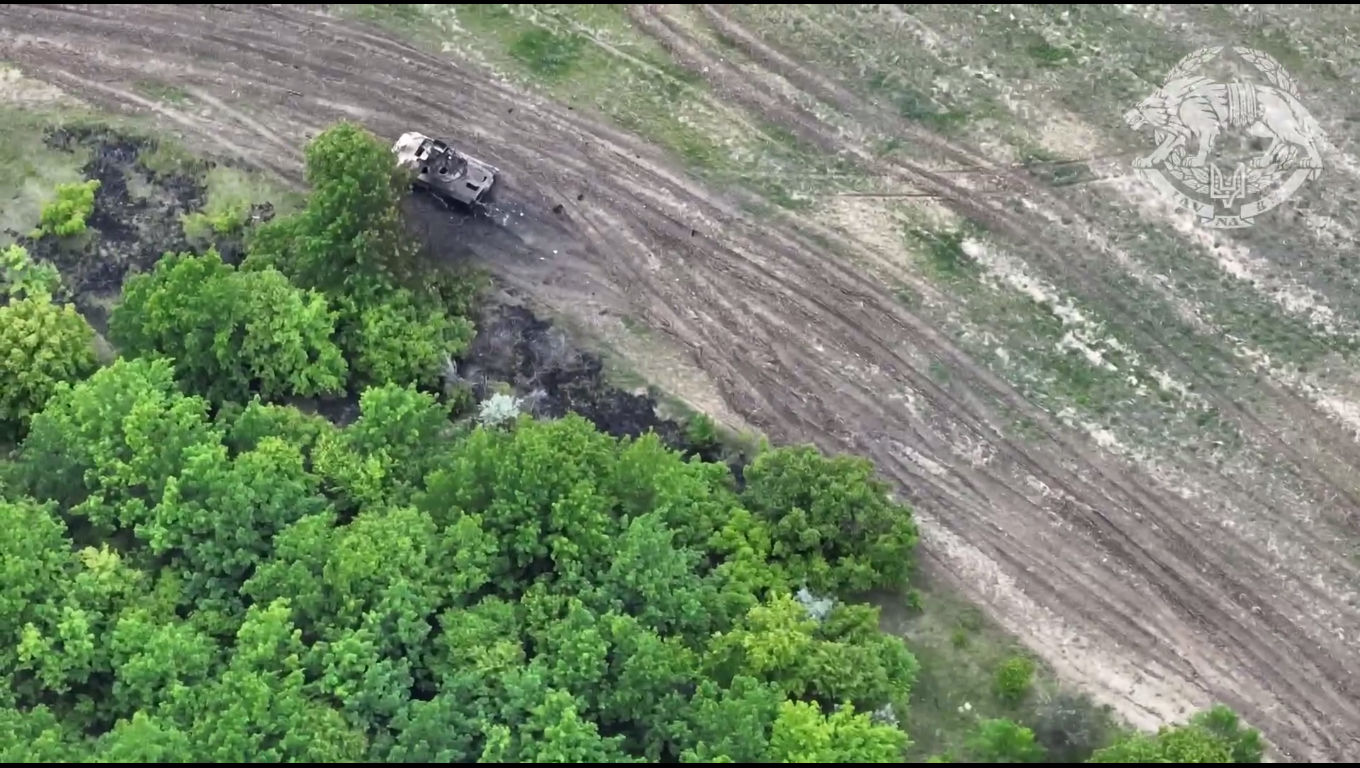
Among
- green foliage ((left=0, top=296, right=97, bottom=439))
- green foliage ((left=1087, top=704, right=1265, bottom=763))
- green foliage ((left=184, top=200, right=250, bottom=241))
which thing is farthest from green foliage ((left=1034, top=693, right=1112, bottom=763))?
green foliage ((left=184, top=200, right=250, bottom=241))

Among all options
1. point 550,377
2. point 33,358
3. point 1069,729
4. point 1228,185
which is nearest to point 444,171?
point 550,377

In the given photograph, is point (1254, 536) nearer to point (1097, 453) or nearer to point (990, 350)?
point (1097, 453)

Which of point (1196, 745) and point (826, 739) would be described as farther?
point (826, 739)

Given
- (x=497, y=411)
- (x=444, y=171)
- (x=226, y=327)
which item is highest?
(x=444, y=171)

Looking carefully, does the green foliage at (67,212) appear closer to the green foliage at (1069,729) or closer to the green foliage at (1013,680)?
the green foliage at (1013,680)

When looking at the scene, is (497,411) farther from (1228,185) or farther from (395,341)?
(1228,185)

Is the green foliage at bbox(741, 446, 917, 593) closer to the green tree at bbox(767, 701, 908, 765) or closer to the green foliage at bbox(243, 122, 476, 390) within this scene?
the green tree at bbox(767, 701, 908, 765)
